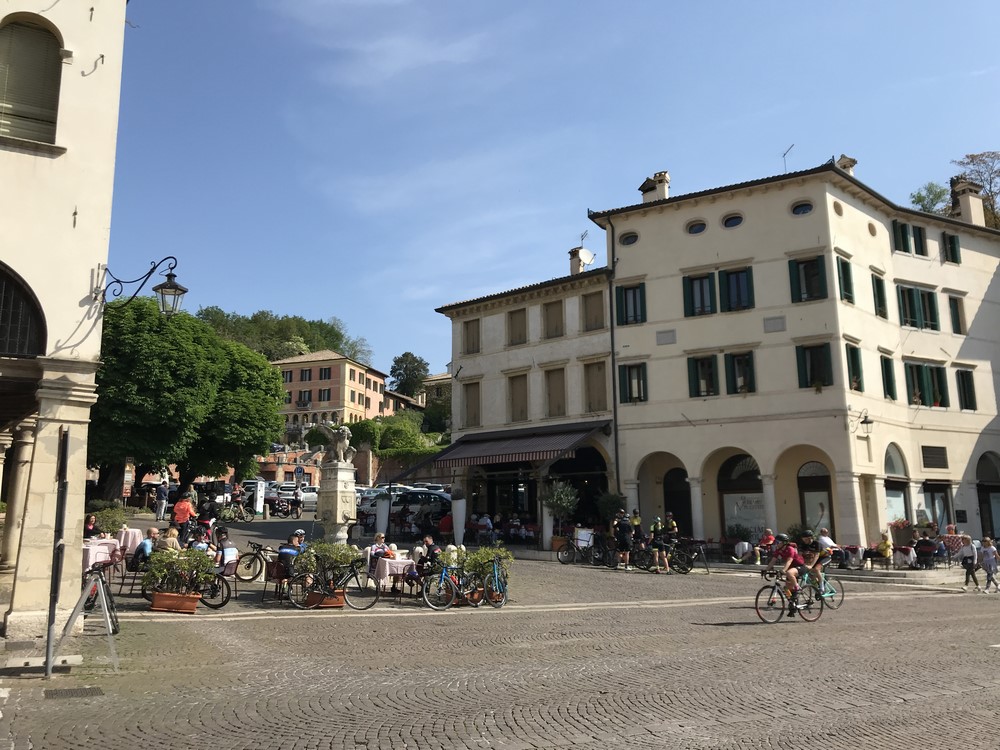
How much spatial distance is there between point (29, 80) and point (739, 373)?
2318 centimetres

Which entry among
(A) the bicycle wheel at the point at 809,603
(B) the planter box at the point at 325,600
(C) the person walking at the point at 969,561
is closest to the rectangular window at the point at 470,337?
(C) the person walking at the point at 969,561

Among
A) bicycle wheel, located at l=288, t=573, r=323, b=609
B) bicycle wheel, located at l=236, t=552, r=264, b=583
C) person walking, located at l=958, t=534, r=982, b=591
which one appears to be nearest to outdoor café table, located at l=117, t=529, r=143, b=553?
bicycle wheel, located at l=236, t=552, r=264, b=583

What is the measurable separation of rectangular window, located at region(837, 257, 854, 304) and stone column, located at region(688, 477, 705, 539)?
8.05 m

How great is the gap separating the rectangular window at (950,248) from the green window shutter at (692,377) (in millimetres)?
11890

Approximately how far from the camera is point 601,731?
6781mm

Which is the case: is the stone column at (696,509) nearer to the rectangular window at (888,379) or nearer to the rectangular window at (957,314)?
the rectangular window at (888,379)

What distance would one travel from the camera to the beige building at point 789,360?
1083 inches

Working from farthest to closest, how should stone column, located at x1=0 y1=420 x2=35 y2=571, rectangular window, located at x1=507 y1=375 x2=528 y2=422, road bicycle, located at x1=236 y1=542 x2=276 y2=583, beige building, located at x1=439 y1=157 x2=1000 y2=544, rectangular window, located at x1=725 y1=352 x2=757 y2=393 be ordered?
rectangular window, located at x1=507 y1=375 x2=528 y2=422 < rectangular window, located at x1=725 y1=352 x2=757 y2=393 < beige building, located at x1=439 y1=157 x2=1000 y2=544 < road bicycle, located at x1=236 y1=542 x2=276 y2=583 < stone column, located at x1=0 y1=420 x2=35 y2=571

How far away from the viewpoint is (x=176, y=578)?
13891mm

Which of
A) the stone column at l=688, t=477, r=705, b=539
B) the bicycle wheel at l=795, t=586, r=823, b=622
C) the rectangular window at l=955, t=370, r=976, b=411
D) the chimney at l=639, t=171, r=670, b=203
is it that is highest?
the chimney at l=639, t=171, r=670, b=203

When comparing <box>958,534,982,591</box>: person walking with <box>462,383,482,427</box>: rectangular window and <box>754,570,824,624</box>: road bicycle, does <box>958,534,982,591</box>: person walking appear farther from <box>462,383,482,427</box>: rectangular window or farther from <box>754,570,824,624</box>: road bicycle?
<box>462,383,482,427</box>: rectangular window

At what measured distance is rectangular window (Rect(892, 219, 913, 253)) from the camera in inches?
1236

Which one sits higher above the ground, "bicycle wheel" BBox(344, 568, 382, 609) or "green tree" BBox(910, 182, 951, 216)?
"green tree" BBox(910, 182, 951, 216)

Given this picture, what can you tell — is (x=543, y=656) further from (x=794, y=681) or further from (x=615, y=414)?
(x=615, y=414)
